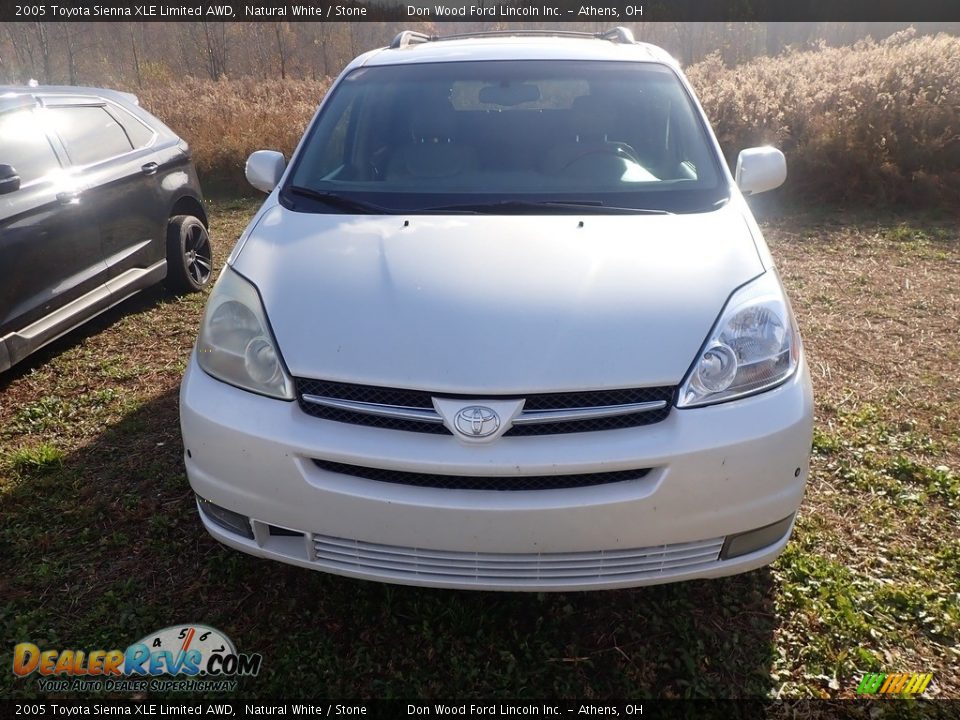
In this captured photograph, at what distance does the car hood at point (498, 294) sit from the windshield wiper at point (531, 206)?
6cm

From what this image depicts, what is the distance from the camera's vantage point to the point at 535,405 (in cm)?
181

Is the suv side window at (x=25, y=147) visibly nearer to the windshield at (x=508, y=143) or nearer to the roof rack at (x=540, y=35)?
the windshield at (x=508, y=143)

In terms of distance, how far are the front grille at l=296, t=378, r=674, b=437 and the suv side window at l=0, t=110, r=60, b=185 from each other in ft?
10.3

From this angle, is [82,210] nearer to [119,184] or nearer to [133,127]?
[119,184]

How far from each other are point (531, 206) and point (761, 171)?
1147 millimetres

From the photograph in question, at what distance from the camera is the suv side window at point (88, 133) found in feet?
14.1

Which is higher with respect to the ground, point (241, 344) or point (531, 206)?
point (531, 206)

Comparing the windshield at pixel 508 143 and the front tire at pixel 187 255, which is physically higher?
the windshield at pixel 508 143

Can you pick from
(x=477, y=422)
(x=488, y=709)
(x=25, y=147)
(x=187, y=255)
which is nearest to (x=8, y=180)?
(x=25, y=147)

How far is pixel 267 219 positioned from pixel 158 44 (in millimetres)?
27697

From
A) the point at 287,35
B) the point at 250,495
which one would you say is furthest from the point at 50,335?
the point at 287,35

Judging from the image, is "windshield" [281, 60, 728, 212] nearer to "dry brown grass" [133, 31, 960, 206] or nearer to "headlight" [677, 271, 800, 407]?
"headlight" [677, 271, 800, 407]

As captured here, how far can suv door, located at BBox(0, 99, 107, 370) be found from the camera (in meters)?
3.61

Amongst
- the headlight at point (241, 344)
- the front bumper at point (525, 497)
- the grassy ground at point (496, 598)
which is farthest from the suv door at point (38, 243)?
the front bumper at point (525, 497)
